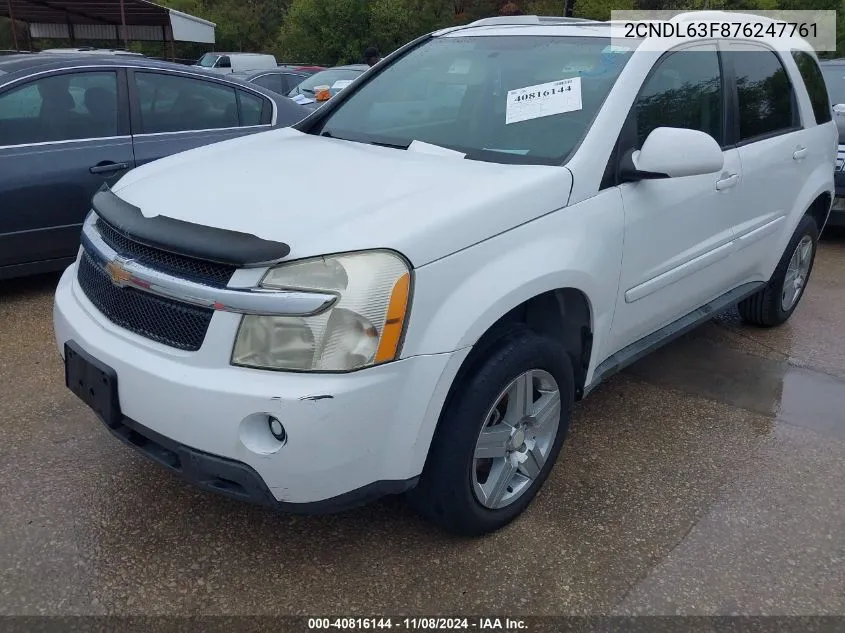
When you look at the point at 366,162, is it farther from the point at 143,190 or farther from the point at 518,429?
the point at 518,429

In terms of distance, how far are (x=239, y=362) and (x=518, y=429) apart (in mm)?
1024

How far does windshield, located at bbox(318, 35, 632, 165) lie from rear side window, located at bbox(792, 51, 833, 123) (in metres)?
1.84

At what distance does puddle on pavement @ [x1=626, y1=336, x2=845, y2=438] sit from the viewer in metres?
3.68

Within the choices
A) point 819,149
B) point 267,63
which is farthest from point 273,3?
point 819,149

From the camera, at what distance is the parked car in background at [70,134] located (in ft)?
14.6

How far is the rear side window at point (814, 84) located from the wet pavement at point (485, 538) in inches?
75.7

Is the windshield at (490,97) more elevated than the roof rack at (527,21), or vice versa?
the roof rack at (527,21)

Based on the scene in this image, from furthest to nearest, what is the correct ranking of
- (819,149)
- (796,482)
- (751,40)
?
(819,149)
(751,40)
(796,482)

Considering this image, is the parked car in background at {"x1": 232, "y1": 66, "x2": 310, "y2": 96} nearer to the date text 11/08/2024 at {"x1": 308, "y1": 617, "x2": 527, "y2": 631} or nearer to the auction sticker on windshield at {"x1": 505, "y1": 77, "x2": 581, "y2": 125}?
the auction sticker on windshield at {"x1": 505, "y1": 77, "x2": 581, "y2": 125}

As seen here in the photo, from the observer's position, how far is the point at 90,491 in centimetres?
283

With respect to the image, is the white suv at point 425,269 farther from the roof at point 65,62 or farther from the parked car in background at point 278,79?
the parked car in background at point 278,79

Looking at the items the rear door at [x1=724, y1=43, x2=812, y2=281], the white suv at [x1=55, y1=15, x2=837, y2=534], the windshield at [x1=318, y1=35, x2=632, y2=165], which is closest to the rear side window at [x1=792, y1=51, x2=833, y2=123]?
the rear door at [x1=724, y1=43, x2=812, y2=281]

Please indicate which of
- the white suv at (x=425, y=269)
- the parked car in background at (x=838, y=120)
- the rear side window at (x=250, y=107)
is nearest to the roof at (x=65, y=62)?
the rear side window at (x=250, y=107)

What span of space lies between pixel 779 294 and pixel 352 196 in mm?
3226
